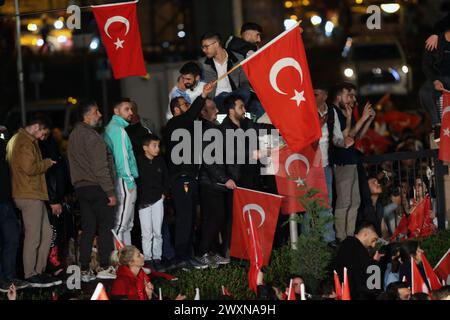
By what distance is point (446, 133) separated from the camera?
20.1 metres

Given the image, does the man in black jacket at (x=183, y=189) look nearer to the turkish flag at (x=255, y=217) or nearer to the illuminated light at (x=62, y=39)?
the turkish flag at (x=255, y=217)

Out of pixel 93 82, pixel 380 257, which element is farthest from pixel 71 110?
pixel 380 257

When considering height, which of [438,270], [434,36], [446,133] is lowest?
[438,270]

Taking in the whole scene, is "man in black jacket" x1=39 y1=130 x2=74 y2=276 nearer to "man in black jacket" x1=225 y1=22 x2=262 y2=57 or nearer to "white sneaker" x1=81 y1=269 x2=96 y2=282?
"white sneaker" x1=81 y1=269 x2=96 y2=282

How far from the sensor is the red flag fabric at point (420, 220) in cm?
2042

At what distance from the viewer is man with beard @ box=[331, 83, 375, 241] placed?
19562 millimetres

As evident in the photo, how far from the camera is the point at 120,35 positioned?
1870 centimetres

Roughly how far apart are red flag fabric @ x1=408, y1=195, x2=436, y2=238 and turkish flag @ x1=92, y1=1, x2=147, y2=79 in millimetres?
4233

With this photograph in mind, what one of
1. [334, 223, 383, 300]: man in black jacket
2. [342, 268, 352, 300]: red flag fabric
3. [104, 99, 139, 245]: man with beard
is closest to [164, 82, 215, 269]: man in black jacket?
[104, 99, 139, 245]: man with beard

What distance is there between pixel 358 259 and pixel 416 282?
0.78m

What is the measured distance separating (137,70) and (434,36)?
13.9 feet

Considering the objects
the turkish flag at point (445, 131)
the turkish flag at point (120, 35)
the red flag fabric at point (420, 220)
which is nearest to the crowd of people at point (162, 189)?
the turkish flag at point (120, 35)
